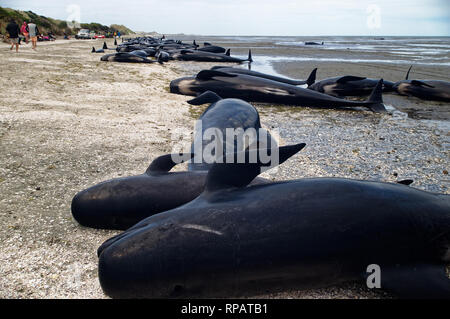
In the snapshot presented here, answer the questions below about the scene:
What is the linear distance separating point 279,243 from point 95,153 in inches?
137

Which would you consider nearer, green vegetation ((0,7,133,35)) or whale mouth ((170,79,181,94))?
whale mouth ((170,79,181,94))

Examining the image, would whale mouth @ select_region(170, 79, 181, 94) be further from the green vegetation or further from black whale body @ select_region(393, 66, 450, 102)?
the green vegetation

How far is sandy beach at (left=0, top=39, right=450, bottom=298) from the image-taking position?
2467 mm

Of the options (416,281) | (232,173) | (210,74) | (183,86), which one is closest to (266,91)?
(210,74)

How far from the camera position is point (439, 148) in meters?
5.24

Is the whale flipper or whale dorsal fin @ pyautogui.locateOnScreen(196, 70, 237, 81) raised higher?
whale dorsal fin @ pyautogui.locateOnScreen(196, 70, 237, 81)

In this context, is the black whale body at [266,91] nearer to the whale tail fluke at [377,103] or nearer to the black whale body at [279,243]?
the whale tail fluke at [377,103]

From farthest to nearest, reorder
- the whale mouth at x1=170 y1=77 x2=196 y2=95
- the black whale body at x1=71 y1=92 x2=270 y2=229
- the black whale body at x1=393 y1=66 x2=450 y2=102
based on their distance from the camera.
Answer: the black whale body at x1=393 y1=66 x2=450 y2=102
the whale mouth at x1=170 y1=77 x2=196 y2=95
the black whale body at x1=71 y1=92 x2=270 y2=229

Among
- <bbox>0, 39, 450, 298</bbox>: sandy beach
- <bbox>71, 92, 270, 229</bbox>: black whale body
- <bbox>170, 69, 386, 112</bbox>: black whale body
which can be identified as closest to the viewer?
<bbox>0, 39, 450, 298</bbox>: sandy beach

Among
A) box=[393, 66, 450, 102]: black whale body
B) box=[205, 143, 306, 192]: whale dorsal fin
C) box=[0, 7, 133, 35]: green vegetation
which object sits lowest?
box=[205, 143, 306, 192]: whale dorsal fin

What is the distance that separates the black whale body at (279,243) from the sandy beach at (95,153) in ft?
1.10

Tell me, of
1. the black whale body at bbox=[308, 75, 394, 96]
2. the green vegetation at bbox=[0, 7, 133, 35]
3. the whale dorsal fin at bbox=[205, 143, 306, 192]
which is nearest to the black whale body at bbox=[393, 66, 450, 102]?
the black whale body at bbox=[308, 75, 394, 96]
